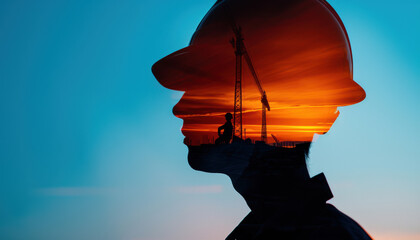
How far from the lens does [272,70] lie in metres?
13.7

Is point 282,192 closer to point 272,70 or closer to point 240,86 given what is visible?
point 240,86

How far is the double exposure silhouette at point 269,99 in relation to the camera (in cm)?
1060

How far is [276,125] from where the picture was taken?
14.6 m

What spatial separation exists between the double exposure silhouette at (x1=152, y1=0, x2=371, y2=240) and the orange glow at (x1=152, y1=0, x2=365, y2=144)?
0.03m

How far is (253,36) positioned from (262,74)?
58.0 inches


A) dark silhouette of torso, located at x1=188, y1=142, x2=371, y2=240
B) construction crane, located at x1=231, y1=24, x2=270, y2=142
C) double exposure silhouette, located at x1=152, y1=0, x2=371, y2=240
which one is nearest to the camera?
dark silhouette of torso, located at x1=188, y1=142, x2=371, y2=240

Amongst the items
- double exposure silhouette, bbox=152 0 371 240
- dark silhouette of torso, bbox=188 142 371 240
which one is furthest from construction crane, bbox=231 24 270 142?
dark silhouette of torso, bbox=188 142 371 240

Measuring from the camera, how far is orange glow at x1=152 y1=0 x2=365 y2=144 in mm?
12648

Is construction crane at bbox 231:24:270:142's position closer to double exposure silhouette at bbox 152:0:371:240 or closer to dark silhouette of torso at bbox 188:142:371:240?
A: double exposure silhouette at bbox 152:0:371:240

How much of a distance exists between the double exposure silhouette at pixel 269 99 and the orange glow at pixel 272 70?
32 mm

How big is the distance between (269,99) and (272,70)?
1.23 metres

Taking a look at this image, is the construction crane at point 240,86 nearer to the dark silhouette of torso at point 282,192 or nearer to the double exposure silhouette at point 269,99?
the double exposure silhouette at point 269,99

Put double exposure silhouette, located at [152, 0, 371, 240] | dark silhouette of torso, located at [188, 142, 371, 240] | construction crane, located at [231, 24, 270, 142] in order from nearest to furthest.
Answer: dark silhouette of torso, located at [188, 142, 371, 240], double exposure silhouette, located at [152, 0, 371, 240], construction crane, located at [231, 24, 270, 142]

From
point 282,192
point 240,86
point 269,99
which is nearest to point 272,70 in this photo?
point 269,99
